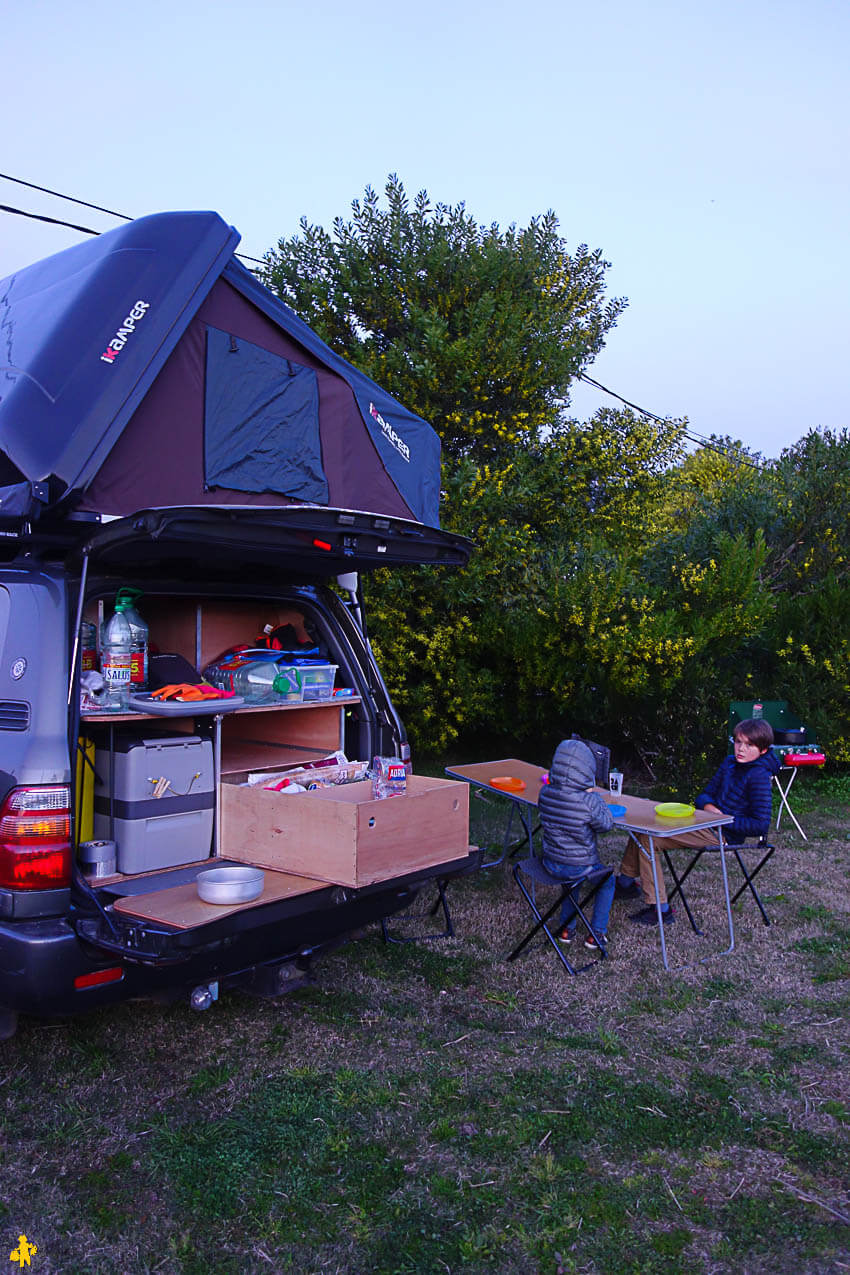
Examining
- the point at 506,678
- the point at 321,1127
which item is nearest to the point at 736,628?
the point at 506,678

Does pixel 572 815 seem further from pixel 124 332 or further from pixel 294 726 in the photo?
pixel 124 332

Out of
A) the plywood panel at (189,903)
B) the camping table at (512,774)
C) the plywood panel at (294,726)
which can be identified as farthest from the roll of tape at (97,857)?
the camping table at (512,774)

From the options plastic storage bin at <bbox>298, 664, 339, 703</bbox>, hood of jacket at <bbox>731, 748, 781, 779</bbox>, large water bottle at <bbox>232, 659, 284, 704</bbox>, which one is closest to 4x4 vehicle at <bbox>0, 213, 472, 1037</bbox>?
plastic storage bin at <bbox>298, 664, 339, 703</bbox>

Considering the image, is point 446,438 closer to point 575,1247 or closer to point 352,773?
point 352,773

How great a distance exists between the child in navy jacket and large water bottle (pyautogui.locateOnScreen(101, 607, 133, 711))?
2.98 metres

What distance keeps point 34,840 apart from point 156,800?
0.70 m

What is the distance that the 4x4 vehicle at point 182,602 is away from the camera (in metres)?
3.03

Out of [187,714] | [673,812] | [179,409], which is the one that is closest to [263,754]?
[187,714]

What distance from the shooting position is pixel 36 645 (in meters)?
3.17

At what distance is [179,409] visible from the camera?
4.28 m

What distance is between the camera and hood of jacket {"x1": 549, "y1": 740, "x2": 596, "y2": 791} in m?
4.52

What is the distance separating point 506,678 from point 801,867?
3476 millimetres

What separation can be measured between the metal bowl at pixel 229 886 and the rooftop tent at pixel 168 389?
1440 mm

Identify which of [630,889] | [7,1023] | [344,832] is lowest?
[630,889]
